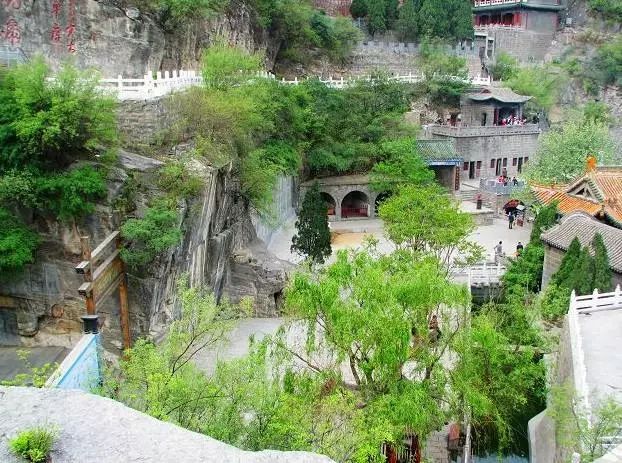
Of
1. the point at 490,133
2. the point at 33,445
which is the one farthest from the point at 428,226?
the point at 490,133

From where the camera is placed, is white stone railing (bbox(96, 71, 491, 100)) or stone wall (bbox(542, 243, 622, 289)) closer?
white stone railing (bbox(96, 71, 491, 100))

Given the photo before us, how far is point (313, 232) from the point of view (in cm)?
2127

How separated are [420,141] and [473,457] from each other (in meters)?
22.3

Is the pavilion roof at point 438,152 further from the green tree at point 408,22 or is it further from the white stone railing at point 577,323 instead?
the white stone railing at point 577,323

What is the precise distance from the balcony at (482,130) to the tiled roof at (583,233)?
18.0 metres

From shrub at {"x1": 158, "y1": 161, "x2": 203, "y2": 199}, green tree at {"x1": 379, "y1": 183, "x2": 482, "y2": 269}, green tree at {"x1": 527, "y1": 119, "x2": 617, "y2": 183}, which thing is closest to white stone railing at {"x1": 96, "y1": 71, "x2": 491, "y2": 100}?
shrub at {"x1": 158, "y1": 161, "x2": 203, "y2": 199}

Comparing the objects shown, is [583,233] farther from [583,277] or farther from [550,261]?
[583,277]

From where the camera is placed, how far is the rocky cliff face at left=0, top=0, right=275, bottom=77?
2058cm

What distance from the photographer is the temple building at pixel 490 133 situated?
37.9m

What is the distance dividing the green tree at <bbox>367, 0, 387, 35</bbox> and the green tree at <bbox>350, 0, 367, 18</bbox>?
40cm

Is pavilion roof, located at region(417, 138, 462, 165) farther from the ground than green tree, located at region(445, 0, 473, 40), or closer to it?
closer to it

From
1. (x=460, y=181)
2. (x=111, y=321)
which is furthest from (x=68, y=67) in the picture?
(x=460, y=181)

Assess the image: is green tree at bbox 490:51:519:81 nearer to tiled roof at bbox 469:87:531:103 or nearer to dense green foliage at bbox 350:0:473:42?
dense green foliage at bbox 350:0:473:42

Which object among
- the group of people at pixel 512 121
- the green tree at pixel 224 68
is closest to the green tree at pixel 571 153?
the group of people at pixel 512 121
